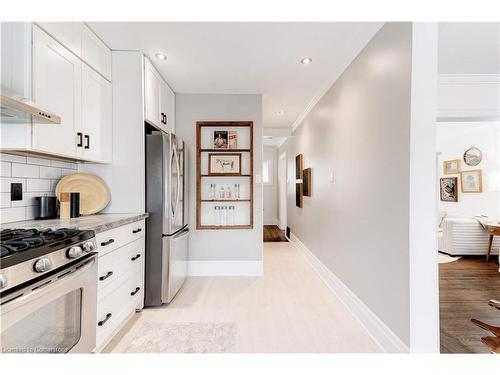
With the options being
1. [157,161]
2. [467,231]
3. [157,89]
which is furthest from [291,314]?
[467,231]

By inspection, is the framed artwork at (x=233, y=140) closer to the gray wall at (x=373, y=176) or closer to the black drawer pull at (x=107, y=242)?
the gray wall at (x=373, y=176)

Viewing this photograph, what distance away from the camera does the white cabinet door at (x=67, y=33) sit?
1.67m

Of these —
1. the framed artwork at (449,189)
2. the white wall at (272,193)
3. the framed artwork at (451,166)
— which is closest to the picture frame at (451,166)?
the framed artwork at (451,166)

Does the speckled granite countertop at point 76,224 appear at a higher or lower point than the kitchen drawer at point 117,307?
higher

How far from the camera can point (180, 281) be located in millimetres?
2828

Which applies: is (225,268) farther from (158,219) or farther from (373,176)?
(373,176)

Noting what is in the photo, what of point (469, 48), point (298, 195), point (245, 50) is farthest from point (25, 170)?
point (298, 195)

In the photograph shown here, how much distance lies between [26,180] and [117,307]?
1.18 metres

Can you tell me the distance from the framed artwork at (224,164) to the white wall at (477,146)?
4.43 m

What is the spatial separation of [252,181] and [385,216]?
1839 millimetres

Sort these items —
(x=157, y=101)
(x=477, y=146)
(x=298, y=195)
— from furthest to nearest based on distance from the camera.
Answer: (x=477, y=146) < (x=298, y=195) < (x=157, y=101)

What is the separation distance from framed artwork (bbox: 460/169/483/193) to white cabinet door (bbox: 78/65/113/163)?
6473 mm

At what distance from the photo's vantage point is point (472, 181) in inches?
200
